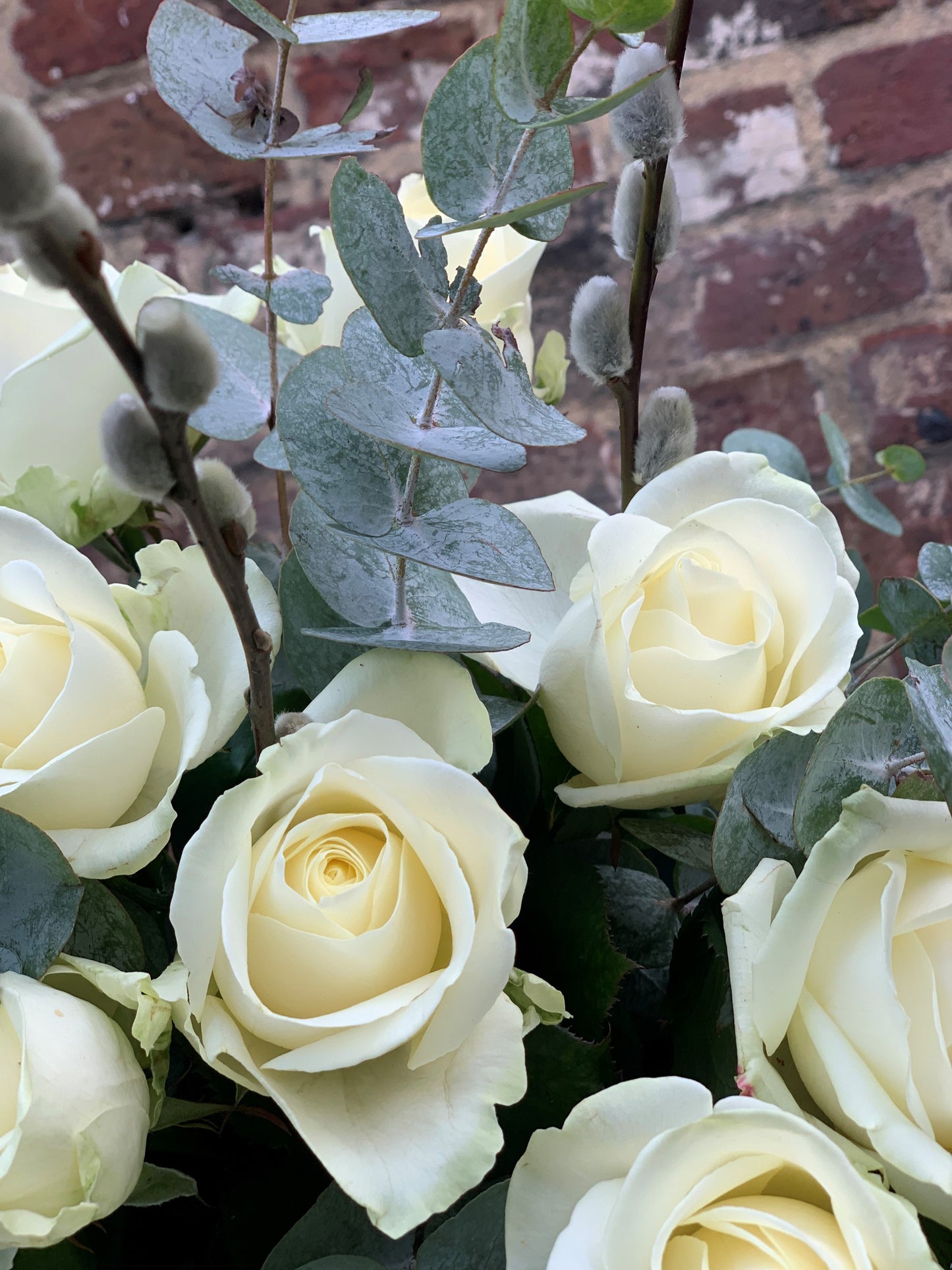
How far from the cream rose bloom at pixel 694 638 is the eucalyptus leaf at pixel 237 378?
0.32 ft

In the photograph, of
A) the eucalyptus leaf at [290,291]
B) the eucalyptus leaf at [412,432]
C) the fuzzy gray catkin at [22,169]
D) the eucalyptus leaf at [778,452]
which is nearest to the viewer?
the fuzzy gray catkin at [22,169]

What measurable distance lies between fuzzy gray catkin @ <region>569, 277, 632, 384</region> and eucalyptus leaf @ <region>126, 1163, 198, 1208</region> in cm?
25

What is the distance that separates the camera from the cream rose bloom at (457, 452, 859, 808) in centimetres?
29

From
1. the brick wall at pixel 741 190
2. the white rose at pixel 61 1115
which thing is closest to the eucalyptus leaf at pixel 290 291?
the white rose at pixel 61 1115

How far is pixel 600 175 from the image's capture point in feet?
2.82

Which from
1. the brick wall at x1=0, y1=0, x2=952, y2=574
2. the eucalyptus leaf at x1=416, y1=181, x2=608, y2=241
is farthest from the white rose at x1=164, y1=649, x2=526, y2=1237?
the brick wall at x1=0, y1=0, x2=952, y2=574

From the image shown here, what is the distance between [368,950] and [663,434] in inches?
7.3

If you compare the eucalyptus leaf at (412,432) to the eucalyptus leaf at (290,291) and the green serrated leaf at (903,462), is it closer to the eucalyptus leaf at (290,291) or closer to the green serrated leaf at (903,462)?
the eucalyptus leaf at (290,291)

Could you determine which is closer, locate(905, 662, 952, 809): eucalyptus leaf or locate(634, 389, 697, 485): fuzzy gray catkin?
locate(905, 662, 952, 809): eucalyptus leaf

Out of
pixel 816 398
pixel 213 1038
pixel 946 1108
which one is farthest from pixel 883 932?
pixel 816 398

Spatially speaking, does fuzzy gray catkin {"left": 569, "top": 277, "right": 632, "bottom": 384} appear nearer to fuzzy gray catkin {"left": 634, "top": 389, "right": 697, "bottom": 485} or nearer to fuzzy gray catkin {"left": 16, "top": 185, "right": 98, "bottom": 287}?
fuzzy gray catkin {"left": 634, "top": 389, "right": 697, "bottom": 485}

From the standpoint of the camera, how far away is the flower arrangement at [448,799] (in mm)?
225

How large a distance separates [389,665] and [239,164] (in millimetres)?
707

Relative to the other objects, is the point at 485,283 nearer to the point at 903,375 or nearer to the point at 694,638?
the point at 694,638
